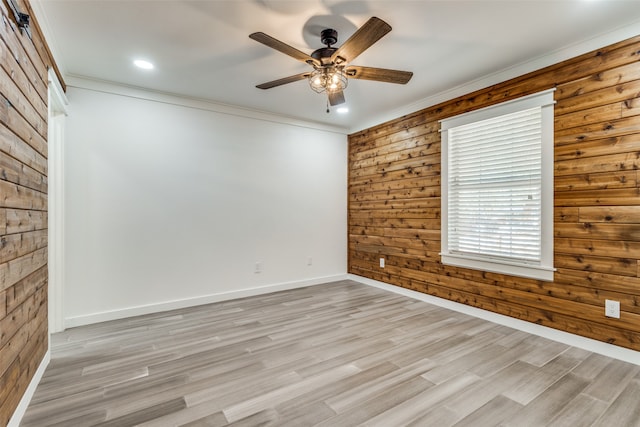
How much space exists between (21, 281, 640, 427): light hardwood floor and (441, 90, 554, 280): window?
736 millimetres

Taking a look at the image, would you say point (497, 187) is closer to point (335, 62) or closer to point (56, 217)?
point (335, 62)

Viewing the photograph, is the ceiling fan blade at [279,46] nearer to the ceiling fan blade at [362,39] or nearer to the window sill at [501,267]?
the ceiling fan blade at [362,39]

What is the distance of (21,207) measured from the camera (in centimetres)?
176

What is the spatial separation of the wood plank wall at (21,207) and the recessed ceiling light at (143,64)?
663 millimetres

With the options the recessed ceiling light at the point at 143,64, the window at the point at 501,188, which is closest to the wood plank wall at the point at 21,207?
the recessed ceiling light at the point at 143,64

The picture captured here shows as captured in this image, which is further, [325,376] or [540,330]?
[540,330]

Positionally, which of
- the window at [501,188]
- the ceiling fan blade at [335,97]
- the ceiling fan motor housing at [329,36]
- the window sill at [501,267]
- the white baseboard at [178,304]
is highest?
the ceiling fan motor housing at [329,36]

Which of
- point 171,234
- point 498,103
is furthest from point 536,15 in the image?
point 171,234

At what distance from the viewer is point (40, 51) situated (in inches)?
84.8

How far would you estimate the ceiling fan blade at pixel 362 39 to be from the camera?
1.80 metres

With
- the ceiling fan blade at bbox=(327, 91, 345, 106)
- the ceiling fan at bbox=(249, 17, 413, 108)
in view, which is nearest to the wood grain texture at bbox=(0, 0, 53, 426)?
the ceiling fan at bbox=(249, 17, 413, 108)

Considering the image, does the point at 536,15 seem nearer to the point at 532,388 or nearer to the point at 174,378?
the point at 532,388

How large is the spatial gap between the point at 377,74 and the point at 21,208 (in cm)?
259

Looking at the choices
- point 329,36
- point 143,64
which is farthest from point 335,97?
point 143,64
